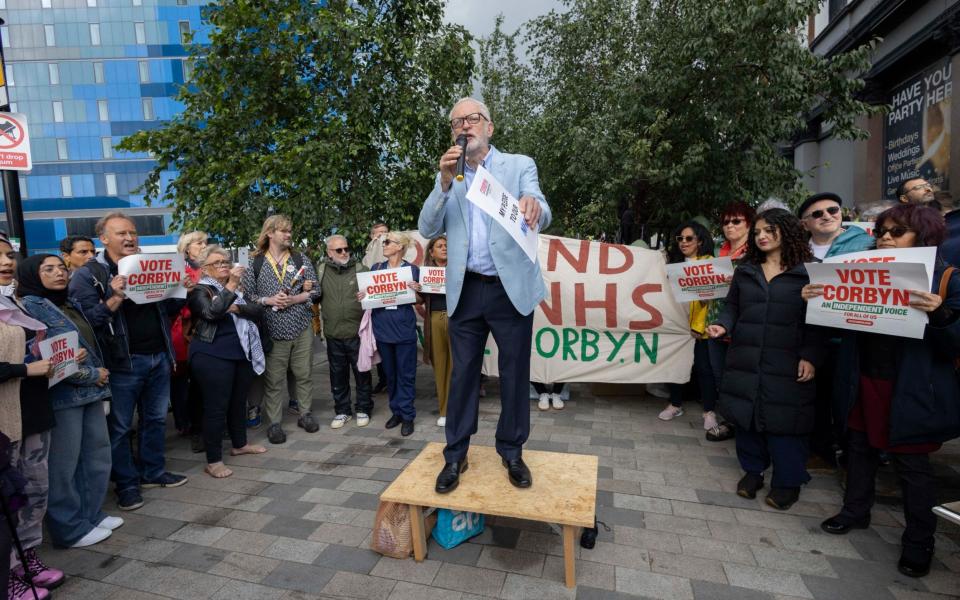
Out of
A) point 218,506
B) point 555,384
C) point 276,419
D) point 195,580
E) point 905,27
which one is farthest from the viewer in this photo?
point 905,27

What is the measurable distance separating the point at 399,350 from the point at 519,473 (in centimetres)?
268

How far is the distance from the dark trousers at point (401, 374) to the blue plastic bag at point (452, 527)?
2218mm

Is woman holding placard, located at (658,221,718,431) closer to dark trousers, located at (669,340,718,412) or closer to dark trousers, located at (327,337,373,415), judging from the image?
dark trousers, located at (669,340,718,412)

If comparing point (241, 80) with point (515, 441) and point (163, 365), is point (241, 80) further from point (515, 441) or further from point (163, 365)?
point (515, 441)

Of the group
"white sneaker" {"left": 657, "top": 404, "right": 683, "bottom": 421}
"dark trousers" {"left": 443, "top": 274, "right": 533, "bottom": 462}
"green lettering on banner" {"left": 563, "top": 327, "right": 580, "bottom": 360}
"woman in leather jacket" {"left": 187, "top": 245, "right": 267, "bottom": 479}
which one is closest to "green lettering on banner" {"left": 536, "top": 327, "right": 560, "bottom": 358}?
"green lettering on banner" {"left": 563, "top": 327, "right": 580, "bottom": 360}

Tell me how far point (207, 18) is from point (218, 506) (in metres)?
7.81

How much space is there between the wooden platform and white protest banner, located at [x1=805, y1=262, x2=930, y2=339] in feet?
5.45

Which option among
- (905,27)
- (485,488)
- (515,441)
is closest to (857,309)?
(515,441)

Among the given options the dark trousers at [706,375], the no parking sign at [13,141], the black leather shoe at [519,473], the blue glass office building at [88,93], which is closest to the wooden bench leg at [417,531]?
the black leather shoe at [519,473]

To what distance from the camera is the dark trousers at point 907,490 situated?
8.80 feet

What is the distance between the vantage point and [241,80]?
772cm

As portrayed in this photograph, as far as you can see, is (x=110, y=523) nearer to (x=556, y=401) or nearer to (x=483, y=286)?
(x=483, y=286)

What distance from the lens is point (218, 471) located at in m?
4.17

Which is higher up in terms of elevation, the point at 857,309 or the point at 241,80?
the point at 241,80
